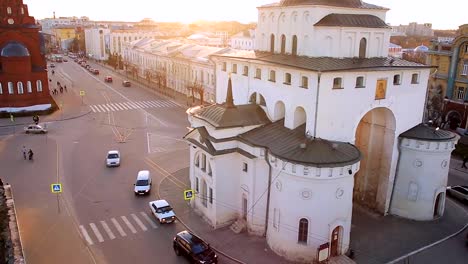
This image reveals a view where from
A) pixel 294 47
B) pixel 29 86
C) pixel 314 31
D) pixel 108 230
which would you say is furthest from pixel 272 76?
pixel 29 86

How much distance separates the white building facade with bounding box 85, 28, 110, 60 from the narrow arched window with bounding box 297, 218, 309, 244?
133271 mm

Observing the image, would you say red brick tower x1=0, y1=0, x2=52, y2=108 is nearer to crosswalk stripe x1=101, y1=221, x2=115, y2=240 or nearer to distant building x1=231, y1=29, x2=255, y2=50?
crosswalk stripe x1=101, y1=221, x2=115, y2=240

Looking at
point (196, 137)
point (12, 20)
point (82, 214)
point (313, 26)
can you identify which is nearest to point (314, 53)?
point (313, 26)

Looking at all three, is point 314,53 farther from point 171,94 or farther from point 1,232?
point 171,94

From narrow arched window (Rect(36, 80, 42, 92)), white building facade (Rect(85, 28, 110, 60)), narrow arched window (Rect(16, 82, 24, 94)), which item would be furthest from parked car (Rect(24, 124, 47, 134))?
white building facade (Rect(85, 28, 110, 60))

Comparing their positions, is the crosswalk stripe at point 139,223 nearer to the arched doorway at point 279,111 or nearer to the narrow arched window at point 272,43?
the arched doorway at point 279,111

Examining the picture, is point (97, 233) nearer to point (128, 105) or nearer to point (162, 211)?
point (162, 211)

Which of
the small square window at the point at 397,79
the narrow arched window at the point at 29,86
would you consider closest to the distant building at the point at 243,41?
the narrow arched window at the point at 29,86

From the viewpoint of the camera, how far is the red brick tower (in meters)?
59.8

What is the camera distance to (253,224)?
28578mm

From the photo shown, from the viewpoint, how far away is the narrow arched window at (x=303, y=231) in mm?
25225

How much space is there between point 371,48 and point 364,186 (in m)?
11.3

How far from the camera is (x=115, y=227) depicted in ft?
96.2

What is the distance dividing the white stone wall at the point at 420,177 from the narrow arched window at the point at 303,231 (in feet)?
33.6
